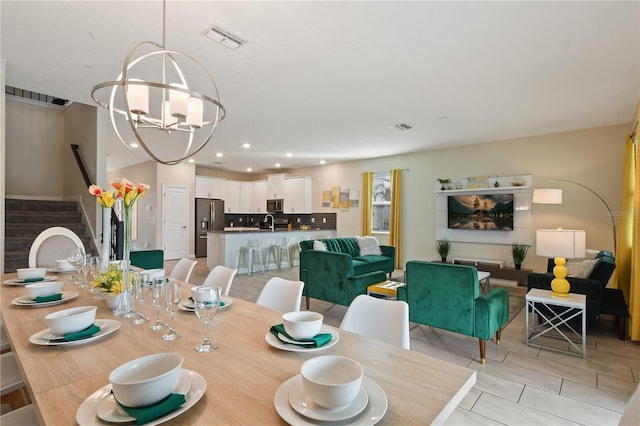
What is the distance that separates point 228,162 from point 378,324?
778cm

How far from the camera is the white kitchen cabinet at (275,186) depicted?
30.7 ft

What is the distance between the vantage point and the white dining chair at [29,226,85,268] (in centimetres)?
297

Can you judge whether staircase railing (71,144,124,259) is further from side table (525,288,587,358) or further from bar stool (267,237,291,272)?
side table (525,288,587,358)

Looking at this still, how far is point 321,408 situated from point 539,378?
2521mm

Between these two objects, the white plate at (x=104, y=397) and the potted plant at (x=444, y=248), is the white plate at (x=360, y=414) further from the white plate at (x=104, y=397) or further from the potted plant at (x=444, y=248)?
the potted plant at (x=444, y=248)

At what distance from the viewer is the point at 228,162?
338 inches

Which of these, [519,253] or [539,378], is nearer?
[539,378]

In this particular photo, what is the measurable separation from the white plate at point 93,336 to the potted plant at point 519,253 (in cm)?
613

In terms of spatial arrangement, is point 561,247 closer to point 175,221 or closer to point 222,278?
point 222,278

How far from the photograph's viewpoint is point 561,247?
3055mm

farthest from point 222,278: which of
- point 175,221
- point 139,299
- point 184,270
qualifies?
point 175,221

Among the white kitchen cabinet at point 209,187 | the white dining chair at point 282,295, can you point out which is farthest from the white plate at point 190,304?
the white kitchen cabinet at point 209,187

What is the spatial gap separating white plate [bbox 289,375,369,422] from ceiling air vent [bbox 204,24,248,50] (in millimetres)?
2588

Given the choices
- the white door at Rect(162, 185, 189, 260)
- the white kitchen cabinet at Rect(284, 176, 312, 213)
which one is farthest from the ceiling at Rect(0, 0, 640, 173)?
the white door at Rect(162, 185, 189, 260)
